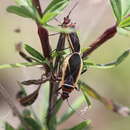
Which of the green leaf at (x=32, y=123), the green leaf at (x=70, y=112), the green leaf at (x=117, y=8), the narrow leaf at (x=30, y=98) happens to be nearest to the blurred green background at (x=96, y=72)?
the green leaf at (x=70, y=112)

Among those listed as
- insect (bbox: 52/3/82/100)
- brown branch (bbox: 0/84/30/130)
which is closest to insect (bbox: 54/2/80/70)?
insect (bbox: 52/3/82/100)

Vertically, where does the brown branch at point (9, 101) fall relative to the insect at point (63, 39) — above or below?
below

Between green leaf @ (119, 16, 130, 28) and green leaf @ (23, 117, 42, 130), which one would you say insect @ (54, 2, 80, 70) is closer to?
green leaf @ (119, 16, 130, 28)

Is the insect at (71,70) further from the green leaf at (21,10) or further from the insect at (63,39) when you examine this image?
the green leaf at (21,10)

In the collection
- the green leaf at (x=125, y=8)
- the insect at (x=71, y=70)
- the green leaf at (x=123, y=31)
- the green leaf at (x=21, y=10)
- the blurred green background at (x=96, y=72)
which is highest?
the green leaf at (x=21, y=10)

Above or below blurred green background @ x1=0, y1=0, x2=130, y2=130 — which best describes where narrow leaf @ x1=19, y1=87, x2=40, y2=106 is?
above

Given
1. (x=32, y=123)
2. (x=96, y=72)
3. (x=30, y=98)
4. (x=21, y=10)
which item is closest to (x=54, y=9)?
(x=21, y=10)

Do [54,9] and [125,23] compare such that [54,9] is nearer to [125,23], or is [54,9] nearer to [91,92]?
[125,23]

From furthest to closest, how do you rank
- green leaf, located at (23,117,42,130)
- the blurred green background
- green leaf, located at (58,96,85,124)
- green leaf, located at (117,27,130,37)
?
the blurred green background, green leaf, located at (58,96,85,124), green leaf, located at (23,117,42,130), green leaf, located at (117,27,130,37)

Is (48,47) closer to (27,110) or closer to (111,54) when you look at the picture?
(27,110)
